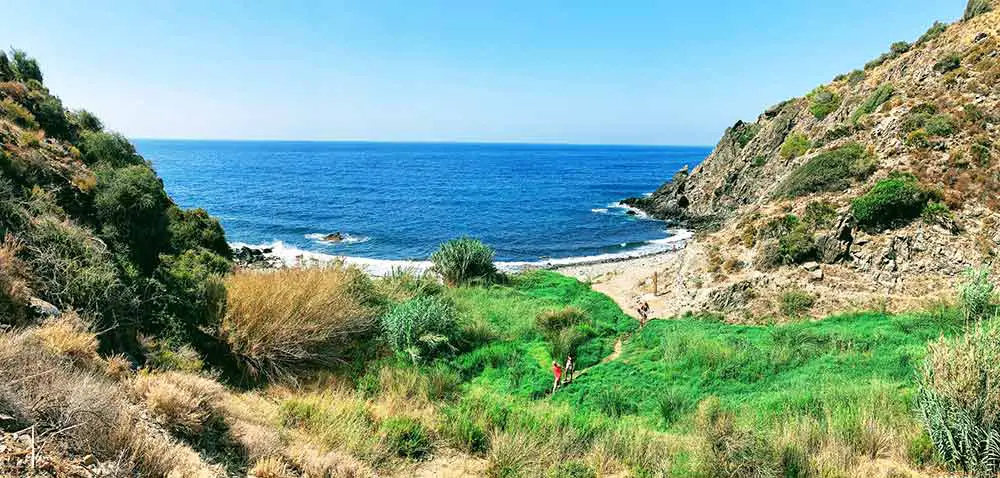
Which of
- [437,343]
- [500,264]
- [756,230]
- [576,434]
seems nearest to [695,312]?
[756,230]

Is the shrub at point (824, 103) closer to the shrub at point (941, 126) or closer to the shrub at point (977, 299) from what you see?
the shrub at point (941, 126)

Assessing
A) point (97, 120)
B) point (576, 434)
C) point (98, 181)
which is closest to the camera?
point (576, 434)

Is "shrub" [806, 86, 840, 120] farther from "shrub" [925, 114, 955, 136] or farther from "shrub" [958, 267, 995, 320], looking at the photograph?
"shrub" [958, 267, 995, 320]

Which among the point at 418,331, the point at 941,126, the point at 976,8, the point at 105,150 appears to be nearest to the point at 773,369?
the point at 418,331

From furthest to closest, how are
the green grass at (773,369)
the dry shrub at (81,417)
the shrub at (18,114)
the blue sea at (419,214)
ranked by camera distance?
the blue sea at (419,214) → the shrub at (18,114) → the green grass at (773,369) → the dry shrub at (81,417)

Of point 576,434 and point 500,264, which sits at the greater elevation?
point 576,434

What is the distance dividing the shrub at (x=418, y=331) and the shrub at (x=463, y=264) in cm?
889

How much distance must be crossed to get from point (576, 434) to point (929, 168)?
831 inches

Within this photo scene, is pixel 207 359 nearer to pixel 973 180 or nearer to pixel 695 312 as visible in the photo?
pixel 695 312

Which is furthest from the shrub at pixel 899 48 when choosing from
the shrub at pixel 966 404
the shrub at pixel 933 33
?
the shrub at pixel 966 404

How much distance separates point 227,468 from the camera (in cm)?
655

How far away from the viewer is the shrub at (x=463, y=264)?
78.5 ft

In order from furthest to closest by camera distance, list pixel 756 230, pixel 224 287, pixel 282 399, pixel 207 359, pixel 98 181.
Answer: pixel 756 230 → pixel 98 181 → pixel 224 287 → pixel 207 359 → pixel 282 399

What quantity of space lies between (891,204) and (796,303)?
20.3 feet
